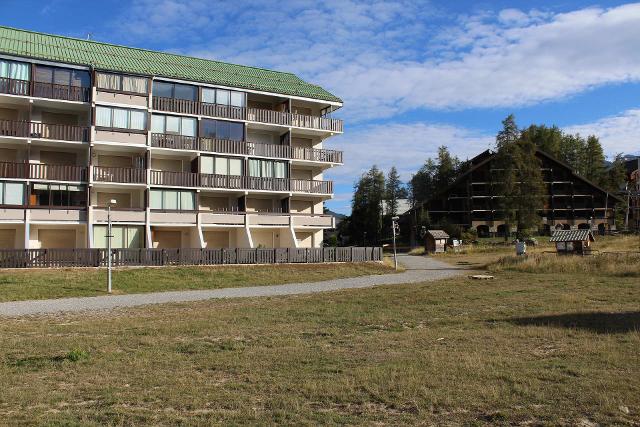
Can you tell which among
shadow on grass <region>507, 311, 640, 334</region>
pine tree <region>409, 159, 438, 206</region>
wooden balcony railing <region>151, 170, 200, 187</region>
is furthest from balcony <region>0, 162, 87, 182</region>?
pine tree <region>409, 159, 438, 206</region>

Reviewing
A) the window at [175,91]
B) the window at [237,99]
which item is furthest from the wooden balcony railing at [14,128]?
the window at [237,99]

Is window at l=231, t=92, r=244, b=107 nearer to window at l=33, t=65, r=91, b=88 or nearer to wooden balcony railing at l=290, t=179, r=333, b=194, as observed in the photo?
wooden balcony railing at l=290, t=179, r=333, b=194

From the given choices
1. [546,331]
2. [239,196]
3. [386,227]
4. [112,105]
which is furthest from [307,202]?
[386,227]

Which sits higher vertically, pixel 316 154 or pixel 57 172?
pixel 316 154

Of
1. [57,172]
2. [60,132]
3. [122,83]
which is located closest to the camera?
[57,172]

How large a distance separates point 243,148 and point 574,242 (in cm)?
2881

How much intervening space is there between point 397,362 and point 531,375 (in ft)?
7.18

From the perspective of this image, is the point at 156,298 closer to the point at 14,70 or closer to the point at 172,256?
the point at 172,256

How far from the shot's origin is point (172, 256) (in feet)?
114

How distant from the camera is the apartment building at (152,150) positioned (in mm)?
37438

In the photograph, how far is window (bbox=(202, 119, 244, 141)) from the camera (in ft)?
145

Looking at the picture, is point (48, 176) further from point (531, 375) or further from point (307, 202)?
point (531, 375)

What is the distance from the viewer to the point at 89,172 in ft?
127

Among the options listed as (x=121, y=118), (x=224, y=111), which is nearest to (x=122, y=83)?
(x=121, y=118)
